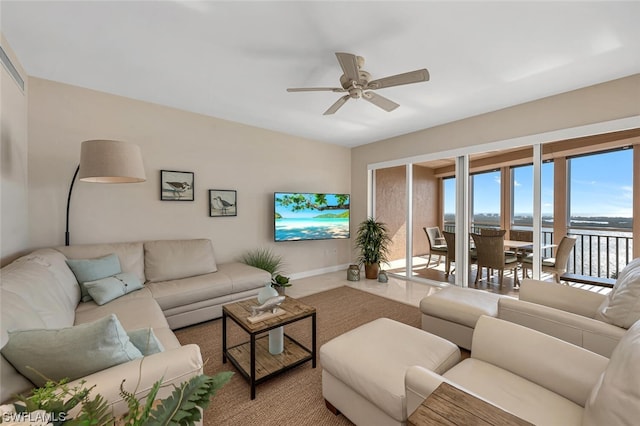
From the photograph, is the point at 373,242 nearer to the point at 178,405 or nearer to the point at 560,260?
the point at 560,260

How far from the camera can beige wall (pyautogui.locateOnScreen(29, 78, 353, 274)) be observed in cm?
273

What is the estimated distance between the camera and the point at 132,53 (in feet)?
7.45

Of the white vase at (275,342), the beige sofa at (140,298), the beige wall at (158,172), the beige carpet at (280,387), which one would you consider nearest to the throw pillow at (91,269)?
the beige sofa at (140,298)

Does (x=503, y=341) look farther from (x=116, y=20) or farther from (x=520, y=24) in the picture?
(x=116, y=20)

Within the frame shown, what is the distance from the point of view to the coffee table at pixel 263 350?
1.80 metres

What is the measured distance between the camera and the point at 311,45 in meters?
2.15

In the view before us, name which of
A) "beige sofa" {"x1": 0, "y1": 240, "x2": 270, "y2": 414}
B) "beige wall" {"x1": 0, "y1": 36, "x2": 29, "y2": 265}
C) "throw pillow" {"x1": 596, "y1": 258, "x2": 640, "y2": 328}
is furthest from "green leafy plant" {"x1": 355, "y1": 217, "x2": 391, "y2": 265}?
"beige wall" {"x1": 0, "y1": 36, "x2": 29, "y2": 265}

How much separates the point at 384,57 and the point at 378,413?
8.68ft

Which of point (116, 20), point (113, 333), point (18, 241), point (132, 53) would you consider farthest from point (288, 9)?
point (18, 241)

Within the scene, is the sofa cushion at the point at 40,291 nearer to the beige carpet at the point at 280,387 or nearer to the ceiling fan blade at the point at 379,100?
the beige carpet at the point at 280,387

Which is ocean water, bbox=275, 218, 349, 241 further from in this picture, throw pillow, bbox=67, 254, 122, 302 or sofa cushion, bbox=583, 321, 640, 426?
sofa cushion, bbox=583, 321, 640, 426

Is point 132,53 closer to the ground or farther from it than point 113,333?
farther from it

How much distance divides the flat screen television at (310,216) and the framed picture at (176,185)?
1269 millimetres

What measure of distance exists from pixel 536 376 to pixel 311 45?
2.59 metres
